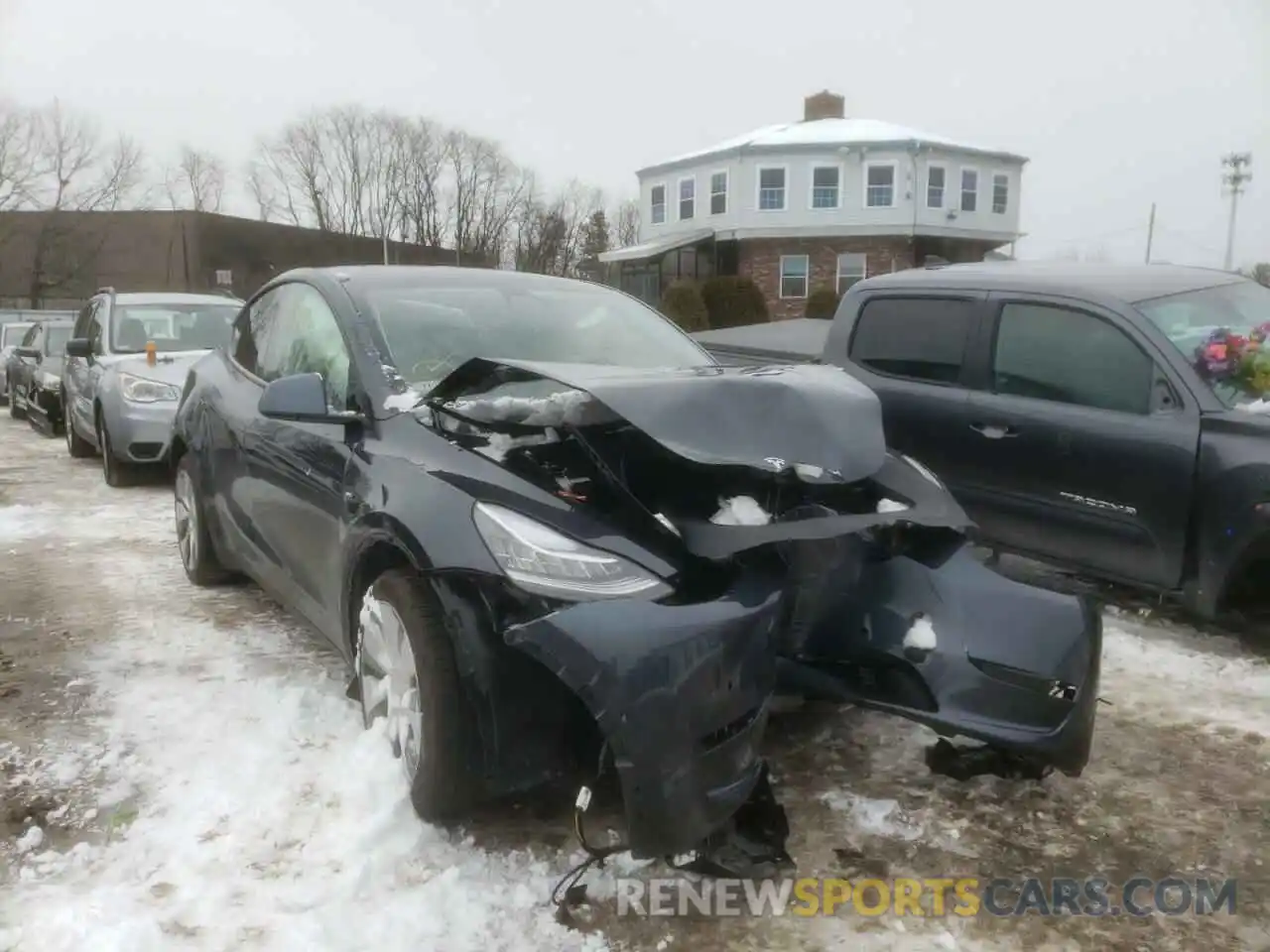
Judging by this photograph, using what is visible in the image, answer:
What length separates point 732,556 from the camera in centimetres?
262

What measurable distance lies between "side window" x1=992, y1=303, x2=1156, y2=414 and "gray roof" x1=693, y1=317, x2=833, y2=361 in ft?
4.26

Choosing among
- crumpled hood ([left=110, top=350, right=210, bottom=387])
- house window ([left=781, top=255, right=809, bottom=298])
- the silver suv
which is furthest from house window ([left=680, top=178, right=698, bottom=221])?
crumpled hood ([left=110, top=350, right=210, bottom=387])

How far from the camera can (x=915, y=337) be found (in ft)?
18.4

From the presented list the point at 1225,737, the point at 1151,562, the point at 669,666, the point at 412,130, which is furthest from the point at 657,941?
the point at 412,130

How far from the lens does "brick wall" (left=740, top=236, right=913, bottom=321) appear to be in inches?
1515

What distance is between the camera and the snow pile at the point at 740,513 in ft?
8.88

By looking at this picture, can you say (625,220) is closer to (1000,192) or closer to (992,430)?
(1000,192)

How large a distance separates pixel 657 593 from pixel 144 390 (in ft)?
23.1

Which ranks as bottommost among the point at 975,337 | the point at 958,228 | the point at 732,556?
the point at 732,556

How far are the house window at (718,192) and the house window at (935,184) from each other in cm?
746

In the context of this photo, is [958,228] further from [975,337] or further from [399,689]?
[399,689]

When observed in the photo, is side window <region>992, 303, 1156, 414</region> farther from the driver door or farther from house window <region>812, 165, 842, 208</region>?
house window <region>812, 165, 842, 208</region>

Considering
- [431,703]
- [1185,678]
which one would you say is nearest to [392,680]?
[431,703]

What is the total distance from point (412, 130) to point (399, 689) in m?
69.7
